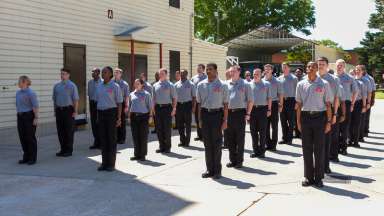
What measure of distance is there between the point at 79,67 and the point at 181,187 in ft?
30.9

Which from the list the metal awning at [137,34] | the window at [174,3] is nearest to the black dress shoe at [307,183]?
the metal awning at [137,34]

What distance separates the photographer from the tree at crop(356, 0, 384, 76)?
5738 cm

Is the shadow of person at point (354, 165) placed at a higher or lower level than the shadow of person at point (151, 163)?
higher

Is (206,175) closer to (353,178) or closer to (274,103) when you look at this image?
(353,178)

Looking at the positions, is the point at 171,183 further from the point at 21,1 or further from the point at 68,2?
the point at 68,2

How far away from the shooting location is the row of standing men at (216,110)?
875 cm

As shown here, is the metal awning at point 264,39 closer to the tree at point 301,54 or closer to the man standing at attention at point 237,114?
the tree at point 301,54

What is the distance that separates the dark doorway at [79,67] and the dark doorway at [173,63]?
20.6 feet

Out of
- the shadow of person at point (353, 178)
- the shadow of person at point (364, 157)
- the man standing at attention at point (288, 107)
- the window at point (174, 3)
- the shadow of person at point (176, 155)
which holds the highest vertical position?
the window at point (174, 3)

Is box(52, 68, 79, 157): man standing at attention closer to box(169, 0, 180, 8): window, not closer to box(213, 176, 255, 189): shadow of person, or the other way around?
box(213, 176, 255, 189): shadow of person

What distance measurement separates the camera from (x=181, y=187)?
809 cm

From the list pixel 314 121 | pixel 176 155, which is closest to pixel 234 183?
pixel 314 121

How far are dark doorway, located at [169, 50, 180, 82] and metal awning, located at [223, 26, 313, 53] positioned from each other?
1646cm

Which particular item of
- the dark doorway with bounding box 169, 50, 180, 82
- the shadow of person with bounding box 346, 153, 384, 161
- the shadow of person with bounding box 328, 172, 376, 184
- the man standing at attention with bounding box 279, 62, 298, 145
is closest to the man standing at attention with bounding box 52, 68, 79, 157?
the man standing at attention with bounding box 279, 62, 298, 145
